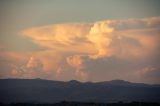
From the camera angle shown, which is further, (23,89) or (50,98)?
(23,89)

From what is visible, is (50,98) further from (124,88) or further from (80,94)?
(124,88)

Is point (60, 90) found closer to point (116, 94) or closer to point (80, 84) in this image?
point (80, 84)

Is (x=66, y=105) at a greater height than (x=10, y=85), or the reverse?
(x=10, y=85)

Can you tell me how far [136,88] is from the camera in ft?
318

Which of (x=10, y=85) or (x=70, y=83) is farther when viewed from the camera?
(x=70, y=83)

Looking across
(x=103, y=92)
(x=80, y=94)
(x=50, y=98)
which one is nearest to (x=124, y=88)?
(x=103, y=92)

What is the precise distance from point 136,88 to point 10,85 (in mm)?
29926

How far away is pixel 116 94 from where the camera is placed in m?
90.1

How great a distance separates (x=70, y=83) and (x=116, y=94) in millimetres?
11196

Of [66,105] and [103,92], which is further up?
[103,92]

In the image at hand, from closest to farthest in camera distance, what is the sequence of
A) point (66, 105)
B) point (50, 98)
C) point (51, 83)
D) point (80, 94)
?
1. point (66, 105)
2. point (50, 98)
3. point (80, 94)
4. point (51, 83)

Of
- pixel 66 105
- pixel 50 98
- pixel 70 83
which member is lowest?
pixel 66 105

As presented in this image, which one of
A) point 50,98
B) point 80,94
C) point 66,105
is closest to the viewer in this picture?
point 66,105

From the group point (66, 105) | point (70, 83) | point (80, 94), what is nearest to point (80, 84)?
point (70, 83)
